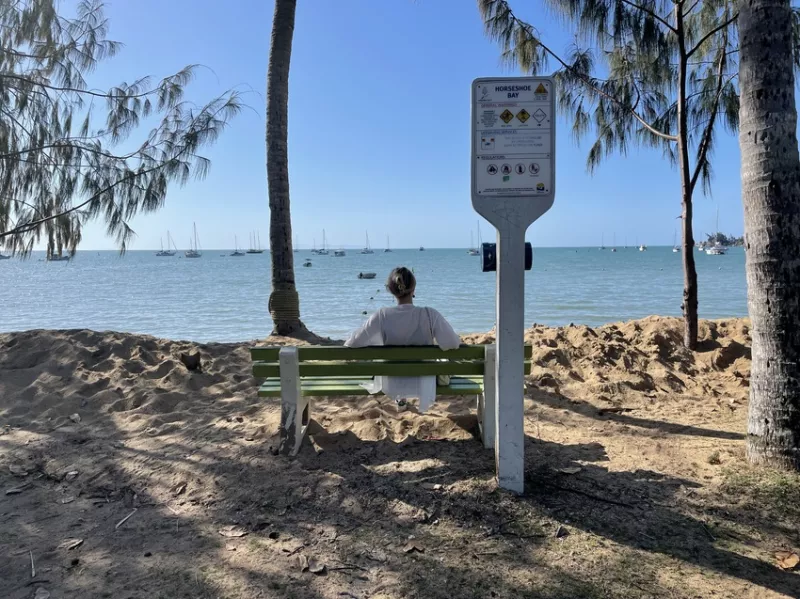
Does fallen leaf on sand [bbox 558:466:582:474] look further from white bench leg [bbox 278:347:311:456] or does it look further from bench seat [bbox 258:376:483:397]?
white bench leg [bbox 278:347:311:456]

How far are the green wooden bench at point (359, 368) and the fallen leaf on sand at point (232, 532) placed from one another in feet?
2.61

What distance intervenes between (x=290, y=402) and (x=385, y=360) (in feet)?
2.11

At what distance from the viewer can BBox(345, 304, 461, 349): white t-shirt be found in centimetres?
348

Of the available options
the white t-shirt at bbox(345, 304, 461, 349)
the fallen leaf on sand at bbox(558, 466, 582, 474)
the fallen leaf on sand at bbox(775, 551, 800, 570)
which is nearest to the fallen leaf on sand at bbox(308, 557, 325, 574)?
the white t-shirt at bbox(345, 304, 461, 349)

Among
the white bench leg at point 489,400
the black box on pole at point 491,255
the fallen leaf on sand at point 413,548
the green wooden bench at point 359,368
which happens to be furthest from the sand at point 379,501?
the black box on pole at point 491,255

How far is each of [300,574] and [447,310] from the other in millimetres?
16258

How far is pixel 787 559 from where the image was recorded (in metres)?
2.37

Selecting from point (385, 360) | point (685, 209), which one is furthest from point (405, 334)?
point (685, 209)

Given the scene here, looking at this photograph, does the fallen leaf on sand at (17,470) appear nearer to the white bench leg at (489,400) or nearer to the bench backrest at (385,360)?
the bench backrest at (385,360)

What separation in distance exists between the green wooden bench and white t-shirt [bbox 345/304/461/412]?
110 mm

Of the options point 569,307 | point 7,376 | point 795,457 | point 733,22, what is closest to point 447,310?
point 569,307

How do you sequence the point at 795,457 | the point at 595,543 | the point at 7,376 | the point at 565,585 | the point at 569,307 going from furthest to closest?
the point at 569,307
the point at 7,376
the point at 795,457
the point at 595,543
the point at 565,585

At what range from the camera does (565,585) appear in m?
2.23

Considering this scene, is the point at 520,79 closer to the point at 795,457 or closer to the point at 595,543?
the point at 595,543
